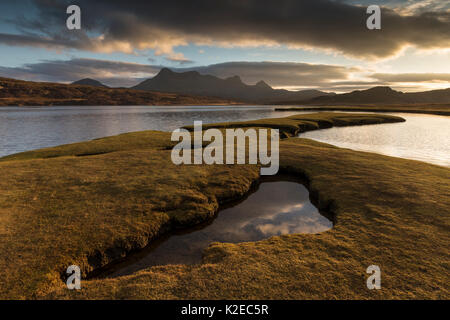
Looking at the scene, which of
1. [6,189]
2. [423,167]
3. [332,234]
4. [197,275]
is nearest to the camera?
[197,275]

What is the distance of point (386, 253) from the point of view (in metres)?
9.95

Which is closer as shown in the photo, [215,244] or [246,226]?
[215,244]

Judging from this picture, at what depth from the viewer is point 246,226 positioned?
14.4 metres

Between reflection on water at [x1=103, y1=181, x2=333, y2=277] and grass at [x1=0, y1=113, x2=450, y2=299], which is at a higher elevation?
grass at [x1=0, y1=113, x2=450, y2=299]

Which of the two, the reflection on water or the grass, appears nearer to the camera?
the grass

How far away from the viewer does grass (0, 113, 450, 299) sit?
828 centimetres

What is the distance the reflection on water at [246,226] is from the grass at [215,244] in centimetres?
88

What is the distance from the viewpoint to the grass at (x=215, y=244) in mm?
8281

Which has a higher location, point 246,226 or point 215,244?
point 215,244

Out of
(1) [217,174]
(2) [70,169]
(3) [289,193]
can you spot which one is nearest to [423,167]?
(3) [289,193]

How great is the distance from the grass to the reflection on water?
88 centimetres

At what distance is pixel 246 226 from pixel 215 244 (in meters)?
Answer: 3.29
